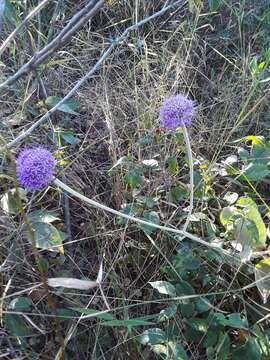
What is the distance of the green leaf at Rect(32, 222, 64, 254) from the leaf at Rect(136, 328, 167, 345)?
21 centimetres

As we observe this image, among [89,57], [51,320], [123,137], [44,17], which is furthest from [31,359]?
[44,17]

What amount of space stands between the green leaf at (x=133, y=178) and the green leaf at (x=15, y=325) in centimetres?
36

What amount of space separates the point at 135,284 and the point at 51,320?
0.19 m

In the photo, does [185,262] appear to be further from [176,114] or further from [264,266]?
[176,114]

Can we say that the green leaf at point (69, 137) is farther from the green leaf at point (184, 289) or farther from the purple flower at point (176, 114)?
the green leaf at point (184, 289)

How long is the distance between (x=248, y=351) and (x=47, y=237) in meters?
0.41

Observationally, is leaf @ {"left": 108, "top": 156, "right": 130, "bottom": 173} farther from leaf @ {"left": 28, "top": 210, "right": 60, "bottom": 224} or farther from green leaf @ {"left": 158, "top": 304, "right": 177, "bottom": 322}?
green leaf @ {"left": 158, "top": 304, "right": 177, "bottom": 322}

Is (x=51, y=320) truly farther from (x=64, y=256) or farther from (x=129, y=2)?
(x=129, y=2)

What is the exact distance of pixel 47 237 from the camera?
3.20 feet

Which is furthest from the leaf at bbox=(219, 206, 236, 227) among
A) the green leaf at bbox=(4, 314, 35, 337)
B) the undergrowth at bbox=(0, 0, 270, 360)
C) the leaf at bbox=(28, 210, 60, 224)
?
the green leaf at bbox=(4, 314, 35, 337)

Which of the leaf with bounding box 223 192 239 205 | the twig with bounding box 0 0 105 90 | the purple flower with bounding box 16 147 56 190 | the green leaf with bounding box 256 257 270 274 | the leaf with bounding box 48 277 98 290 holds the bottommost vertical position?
the green leaf with bounding box 256 257 270 274

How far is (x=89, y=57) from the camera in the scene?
1.57 meters

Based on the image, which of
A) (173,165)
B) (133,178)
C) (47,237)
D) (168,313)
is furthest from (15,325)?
(173,165)

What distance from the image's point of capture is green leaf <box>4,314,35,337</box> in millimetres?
969
